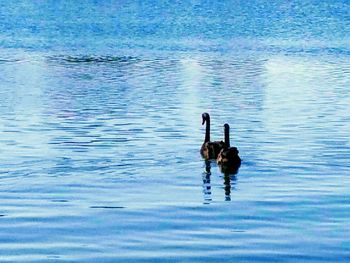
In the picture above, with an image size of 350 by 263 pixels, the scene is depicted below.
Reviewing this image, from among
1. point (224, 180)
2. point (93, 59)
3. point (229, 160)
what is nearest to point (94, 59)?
point (93, 59)

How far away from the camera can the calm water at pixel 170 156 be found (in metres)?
15.6

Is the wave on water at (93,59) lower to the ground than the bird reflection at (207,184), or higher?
higher

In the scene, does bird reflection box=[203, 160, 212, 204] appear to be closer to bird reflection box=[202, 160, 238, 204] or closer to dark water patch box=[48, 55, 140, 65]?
bird reflection box=[202, 160, 238, 204]

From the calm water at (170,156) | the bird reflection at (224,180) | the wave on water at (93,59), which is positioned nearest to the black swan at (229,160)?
the bird reflection at (224,180)

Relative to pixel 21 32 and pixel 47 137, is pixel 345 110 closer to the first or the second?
pixel 47 137

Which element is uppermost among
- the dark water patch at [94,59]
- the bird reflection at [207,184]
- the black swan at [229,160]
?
the dark water patch at [94,59]

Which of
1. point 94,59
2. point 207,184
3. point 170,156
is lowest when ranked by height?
point 207,184

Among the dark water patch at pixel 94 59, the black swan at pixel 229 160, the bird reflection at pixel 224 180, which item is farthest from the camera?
the dark water patch at pixel 94 59

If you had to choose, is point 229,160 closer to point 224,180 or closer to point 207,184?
point 224,180

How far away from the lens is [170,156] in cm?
2406

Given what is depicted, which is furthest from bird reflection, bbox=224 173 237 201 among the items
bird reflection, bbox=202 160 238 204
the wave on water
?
the wave on water

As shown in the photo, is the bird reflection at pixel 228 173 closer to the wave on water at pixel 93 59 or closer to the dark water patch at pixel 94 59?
the dark water patch at pixel 94 59

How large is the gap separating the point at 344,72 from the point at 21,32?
45.0 metres

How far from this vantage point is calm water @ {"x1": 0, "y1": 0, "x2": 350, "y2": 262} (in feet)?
51.1
